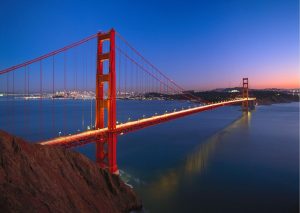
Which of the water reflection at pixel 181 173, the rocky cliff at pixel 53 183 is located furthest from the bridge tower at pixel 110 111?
the rocky cliff at pixel 53 183

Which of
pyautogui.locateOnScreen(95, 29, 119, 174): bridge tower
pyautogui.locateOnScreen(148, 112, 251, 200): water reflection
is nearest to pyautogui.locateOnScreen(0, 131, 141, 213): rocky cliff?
pyautogui.locateOnScreen(148, 112, 251, 200): water reflection

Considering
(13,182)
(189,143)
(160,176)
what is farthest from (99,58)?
(189,143)

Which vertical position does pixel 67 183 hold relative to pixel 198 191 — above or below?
above

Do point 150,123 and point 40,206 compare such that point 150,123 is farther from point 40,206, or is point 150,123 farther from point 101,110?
point 40,206

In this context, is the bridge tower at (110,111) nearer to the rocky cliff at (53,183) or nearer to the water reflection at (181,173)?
the water reflection at (181,173)

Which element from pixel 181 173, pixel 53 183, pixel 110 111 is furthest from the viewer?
pixel 181 173

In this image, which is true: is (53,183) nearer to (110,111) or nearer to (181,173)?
(110,111)

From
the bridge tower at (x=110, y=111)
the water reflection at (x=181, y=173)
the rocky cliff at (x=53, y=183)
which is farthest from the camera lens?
the bridge tower at (x=110, y=111)

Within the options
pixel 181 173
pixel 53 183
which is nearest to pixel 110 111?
pixel 181 173
